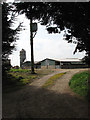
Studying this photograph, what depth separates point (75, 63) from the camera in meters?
39.6

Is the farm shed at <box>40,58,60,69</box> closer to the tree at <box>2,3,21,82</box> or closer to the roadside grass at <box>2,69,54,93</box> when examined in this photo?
the roadside grass at <box>2,69,54,93</box>

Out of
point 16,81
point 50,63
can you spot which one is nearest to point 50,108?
point 16,81

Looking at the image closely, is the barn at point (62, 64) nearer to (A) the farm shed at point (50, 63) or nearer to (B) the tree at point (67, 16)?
(A) the farm shed at point (50, 63)

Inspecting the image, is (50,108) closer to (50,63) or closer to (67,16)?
(67,16)

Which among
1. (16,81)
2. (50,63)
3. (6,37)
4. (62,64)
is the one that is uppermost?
(6,37)

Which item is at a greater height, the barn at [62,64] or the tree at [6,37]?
the tree at [6,37]

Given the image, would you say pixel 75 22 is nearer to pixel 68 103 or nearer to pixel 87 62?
pixel 87 62

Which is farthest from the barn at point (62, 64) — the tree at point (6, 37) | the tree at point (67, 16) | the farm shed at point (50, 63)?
the tree at point (67, 16)

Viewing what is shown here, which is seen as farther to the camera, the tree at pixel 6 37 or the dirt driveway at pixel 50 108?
the tree at pixel 6 37

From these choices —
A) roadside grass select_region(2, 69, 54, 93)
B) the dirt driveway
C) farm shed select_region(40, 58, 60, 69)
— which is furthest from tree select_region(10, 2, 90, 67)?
farm shed select_region(40, 58, 60, 69)

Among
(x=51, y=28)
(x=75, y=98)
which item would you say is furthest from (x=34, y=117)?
(x=51, y=28)

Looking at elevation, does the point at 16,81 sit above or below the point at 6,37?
below

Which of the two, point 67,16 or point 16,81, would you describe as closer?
point 67,16

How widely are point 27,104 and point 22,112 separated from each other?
3.63ft
